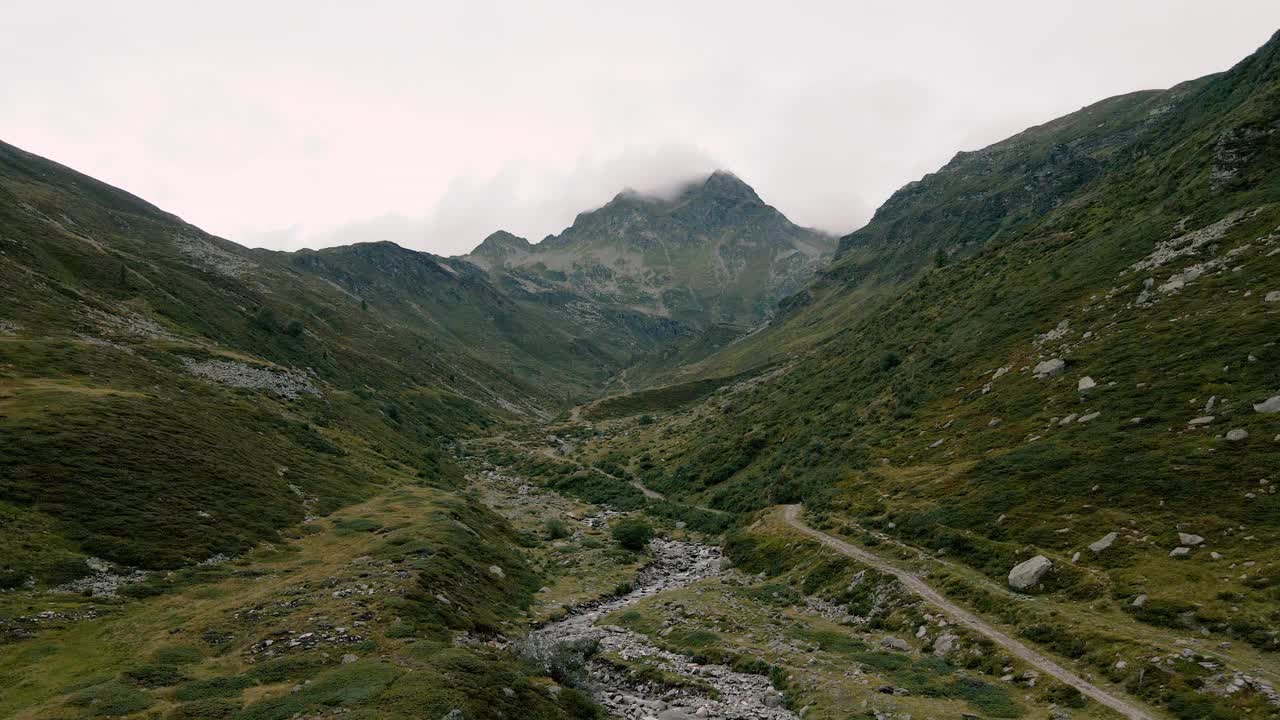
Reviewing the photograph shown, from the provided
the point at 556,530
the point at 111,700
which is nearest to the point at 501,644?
the point at 111,700

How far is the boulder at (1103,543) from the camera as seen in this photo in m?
34.3

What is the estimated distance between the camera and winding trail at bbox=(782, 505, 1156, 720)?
23.2 meters

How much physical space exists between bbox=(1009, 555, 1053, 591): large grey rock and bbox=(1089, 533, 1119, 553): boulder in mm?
2534

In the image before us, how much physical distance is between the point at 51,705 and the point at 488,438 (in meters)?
→ 147

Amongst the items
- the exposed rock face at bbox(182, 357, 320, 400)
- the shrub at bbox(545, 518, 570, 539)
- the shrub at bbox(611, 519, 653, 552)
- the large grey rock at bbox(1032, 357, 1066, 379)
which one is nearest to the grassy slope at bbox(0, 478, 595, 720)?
the shrub at bbox(611, 519, 653, 552)

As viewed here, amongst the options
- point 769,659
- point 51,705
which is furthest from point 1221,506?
point 51,705

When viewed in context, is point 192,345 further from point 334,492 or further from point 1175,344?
point 1175,344

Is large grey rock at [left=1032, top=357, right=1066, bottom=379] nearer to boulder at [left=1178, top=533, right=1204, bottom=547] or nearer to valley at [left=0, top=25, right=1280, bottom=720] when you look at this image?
valley at [left=0, top=25, right=1280, bottom=720]

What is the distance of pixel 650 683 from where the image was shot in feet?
101

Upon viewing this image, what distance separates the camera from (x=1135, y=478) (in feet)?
124

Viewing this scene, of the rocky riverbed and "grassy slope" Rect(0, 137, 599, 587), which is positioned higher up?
"grassy slope" Rect(0, 137, 599, 587)

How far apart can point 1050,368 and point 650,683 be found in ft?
172

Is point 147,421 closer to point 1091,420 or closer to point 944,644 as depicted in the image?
point 944,644

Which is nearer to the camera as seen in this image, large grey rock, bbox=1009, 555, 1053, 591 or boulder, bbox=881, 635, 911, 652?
boulder, bbox=881, 635, 911, 652
